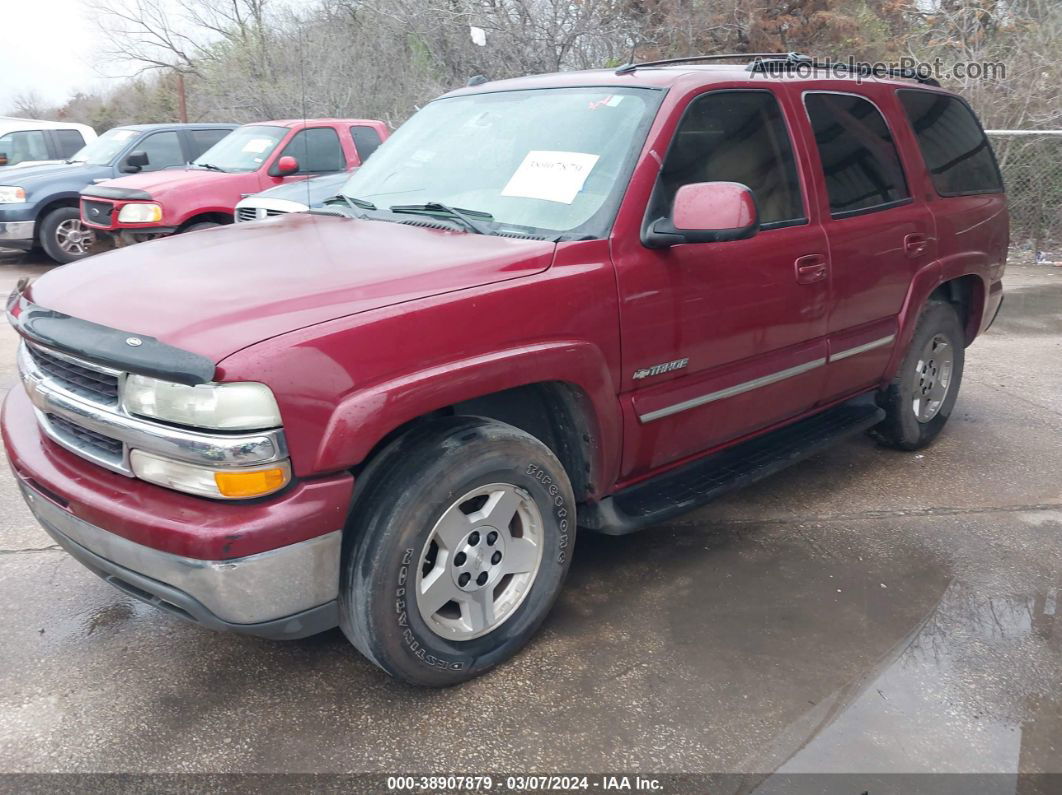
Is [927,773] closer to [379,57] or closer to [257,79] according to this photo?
[379,57]

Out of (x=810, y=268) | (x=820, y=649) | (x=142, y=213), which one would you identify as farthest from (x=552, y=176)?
(x=142, y=213)

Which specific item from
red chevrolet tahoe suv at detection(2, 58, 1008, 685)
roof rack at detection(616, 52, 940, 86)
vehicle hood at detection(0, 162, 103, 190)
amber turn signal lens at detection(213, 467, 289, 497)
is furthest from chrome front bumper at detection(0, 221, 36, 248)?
amber turn signal lens at detection(213, 467, 289, 497)

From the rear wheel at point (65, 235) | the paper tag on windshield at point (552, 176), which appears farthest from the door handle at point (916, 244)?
the rear wheel at point (65, 235)

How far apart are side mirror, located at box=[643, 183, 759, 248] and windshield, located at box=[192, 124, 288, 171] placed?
7648 millimetres

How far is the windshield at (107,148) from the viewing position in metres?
11.3

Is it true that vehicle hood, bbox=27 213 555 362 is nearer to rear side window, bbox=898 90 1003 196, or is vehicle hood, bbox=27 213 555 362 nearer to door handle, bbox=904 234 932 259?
door handle, bbox=904 234 932 259

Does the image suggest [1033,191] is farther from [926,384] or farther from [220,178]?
[220,178]

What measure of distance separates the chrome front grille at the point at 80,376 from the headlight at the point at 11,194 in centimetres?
918

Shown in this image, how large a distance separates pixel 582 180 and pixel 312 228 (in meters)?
1.03

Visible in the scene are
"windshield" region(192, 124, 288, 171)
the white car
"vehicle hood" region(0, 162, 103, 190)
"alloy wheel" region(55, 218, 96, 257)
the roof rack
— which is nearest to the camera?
the roof rack

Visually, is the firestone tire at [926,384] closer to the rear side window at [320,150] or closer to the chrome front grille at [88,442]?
the chrome front grille at [88,442]

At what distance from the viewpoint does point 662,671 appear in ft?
9.92

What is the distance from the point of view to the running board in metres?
3.32

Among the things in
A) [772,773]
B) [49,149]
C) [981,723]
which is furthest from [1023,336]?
[49,149]
